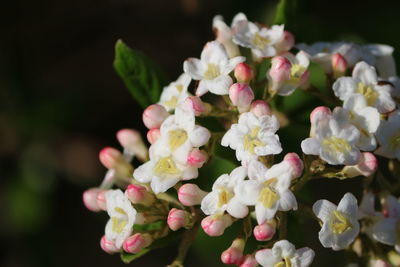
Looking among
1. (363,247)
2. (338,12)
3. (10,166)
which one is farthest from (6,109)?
(363,247)

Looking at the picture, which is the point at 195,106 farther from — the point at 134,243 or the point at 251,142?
the point at 134,243

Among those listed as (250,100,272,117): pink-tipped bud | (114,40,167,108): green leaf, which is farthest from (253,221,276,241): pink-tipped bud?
(114,40,167,108): green leaf

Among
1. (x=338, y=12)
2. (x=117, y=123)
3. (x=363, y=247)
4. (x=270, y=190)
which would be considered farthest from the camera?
(x=117, y=123)

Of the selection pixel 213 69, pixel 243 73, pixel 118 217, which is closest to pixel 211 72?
pixel 213 69

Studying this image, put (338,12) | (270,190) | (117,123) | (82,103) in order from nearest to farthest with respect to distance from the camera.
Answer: (270,190), (338,12), (82,103), (117,123)

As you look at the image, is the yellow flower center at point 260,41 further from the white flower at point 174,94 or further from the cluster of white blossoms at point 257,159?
the white flower at point 174,94

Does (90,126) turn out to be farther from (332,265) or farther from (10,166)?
(332,265)

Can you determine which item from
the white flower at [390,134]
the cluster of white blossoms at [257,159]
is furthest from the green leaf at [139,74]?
the white flower at [390,134]
